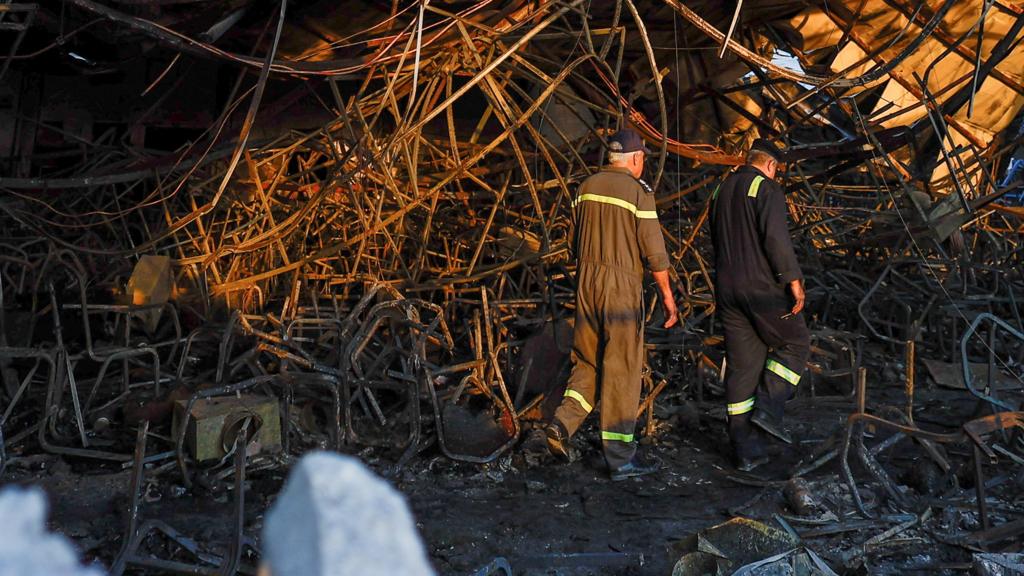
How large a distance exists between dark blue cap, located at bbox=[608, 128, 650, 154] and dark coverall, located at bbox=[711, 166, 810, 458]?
2.16 feet

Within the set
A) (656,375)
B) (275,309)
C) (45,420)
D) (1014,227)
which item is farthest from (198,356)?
(1014,227)

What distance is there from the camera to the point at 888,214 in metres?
8.09

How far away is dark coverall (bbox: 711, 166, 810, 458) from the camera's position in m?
5.58

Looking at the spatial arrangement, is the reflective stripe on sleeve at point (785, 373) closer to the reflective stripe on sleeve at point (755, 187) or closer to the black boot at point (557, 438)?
the reflective stripe on sleeve at point (755, 187)

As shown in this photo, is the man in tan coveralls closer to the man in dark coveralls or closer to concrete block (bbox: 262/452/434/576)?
the man in dark coveralls

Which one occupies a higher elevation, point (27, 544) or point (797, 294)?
point (27, 544)

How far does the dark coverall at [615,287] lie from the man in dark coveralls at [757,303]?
0.56 meters

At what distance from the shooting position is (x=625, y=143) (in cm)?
555

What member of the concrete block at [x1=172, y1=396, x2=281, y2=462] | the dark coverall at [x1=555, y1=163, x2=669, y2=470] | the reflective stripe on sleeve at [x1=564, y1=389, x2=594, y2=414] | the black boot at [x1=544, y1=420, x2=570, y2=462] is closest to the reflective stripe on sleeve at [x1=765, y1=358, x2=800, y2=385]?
the dark coverall at [x1=555, y1=163, x2=669, y2=470]

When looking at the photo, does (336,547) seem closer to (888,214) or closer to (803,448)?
(803,448)

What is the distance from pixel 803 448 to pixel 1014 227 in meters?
6.16

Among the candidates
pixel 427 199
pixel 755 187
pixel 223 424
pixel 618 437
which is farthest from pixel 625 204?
pixel 223 424

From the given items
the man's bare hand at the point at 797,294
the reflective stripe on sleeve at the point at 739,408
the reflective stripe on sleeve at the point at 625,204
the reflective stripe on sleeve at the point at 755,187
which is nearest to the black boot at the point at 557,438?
the reflective stripe on sleeve at the point at 739,408

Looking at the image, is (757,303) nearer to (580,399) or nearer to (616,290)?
(616,290)
